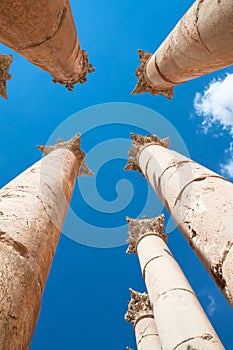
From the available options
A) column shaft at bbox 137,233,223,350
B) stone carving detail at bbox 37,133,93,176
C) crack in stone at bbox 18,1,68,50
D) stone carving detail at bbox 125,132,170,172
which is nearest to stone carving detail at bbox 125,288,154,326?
column shaft at bbox 137,233,223,350

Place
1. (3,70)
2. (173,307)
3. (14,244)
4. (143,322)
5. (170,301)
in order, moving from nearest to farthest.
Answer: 1. (14,244)
2. (173,307)
3. (170,301)
4. (3,70)
5. (143,322)

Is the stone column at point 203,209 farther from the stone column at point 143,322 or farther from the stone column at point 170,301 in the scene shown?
the stone column at point 143,322

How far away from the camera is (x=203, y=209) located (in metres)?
6.49

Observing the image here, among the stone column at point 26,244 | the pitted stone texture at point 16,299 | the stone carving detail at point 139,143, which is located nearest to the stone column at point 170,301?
the stone carving detail at point 139,143

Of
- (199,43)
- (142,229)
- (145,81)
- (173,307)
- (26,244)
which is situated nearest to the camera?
(26,244)

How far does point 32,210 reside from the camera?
6.18 metres

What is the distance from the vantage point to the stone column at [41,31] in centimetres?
547

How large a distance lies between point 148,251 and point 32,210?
6665 millimetres

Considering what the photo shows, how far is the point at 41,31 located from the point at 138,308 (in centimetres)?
1071

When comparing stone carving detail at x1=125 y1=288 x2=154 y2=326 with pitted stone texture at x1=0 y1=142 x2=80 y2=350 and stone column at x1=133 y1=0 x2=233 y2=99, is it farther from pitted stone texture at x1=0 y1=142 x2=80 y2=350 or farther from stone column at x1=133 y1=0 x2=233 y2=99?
stone column at x1=133 y1=0 x2=233 y2=99

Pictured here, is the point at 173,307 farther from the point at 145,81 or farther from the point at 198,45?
the point at 145,81

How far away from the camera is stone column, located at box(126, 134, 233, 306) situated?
5.44 meters

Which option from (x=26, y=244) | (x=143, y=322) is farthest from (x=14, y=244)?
(x=143, y=322)

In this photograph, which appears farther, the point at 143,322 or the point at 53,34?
the point at 143,322
